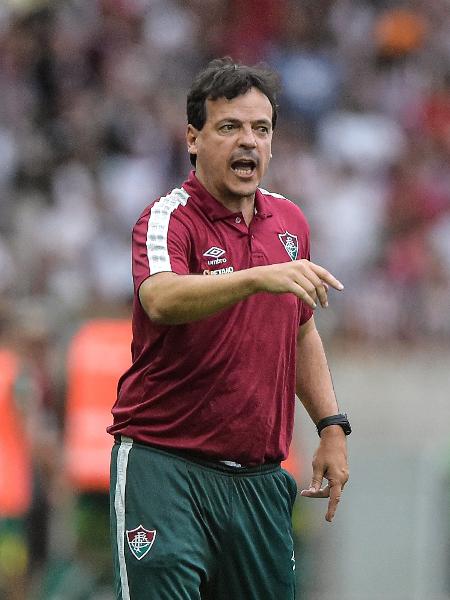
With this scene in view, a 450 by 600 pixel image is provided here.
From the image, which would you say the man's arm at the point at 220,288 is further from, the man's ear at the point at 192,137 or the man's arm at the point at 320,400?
the man's arm at the point at 320,400

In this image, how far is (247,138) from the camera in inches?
203

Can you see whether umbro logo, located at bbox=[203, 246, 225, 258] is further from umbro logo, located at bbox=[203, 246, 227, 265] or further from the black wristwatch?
the black wristwatch

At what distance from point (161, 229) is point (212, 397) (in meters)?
0.59

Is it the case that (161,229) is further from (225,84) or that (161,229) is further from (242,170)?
(225,84)

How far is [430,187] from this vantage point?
1295cm

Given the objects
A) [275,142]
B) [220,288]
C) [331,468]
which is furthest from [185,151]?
[220,288]

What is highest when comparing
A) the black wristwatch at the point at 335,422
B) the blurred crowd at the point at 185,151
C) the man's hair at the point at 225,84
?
the blurred crowd at the point at 185,151

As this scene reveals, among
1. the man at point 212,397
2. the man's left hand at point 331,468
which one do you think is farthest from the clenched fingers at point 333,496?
the man at point 212,397

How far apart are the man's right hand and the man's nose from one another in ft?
2.14

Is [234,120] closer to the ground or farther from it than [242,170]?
farther from it

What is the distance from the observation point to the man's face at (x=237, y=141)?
17.0 feet

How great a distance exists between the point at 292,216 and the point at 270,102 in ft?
1.52

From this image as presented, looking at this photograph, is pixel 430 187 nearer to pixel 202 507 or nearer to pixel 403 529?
pixel 403 529

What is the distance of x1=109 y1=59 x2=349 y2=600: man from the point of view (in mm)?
5141
